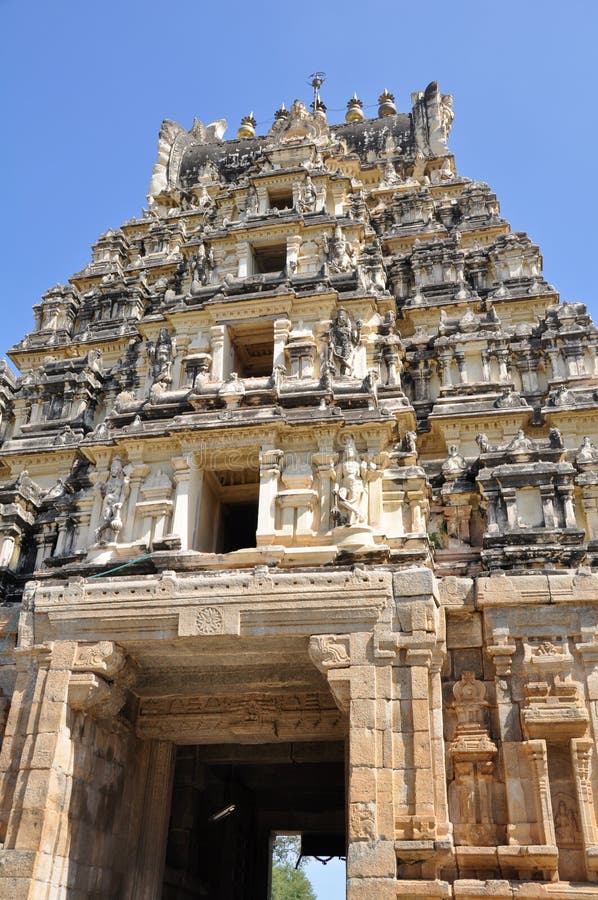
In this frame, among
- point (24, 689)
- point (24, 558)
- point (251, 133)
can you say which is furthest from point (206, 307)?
point (251, 133)

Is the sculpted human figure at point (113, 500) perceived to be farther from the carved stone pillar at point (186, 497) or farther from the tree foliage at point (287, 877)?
the tree foliage at point (287, 877)

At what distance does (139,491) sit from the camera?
1477 centimetres

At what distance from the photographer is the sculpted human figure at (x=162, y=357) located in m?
16.8

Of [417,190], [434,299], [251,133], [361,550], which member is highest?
[251,133]

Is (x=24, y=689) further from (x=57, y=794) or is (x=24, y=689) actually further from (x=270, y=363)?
(x=270, y=363)

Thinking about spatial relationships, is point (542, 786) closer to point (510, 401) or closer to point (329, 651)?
point (329, 651)

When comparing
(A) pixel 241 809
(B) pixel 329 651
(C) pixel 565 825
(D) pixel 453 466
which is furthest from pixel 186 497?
(A) pixel 241 809

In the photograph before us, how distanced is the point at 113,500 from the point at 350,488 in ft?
14.5

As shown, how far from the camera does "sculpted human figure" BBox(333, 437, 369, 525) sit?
13.3 m

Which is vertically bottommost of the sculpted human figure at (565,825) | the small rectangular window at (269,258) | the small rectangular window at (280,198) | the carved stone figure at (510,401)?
the sculpted human figure at (565,825)

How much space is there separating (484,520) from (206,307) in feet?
24.6

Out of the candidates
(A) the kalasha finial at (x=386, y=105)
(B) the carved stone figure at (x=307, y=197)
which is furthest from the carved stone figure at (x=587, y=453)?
(A) the kalasha finial at (x=386, y=105)

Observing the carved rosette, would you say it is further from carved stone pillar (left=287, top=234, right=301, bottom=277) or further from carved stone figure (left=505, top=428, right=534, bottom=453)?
carved stone pillar (left=287, top=234, right=301, bottom=277)

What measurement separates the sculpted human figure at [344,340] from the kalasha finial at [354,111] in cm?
1665
